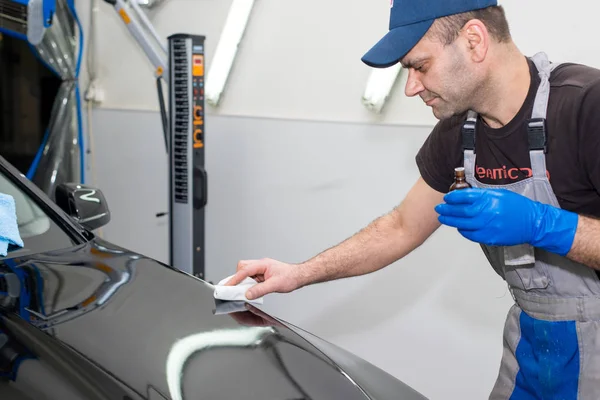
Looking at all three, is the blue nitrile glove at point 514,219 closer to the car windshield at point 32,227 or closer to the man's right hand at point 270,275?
the man's right hand at point 270,275

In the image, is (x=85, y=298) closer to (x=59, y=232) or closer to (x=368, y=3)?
(x=59, y=232)

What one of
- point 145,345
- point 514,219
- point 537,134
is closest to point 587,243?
point 514,219

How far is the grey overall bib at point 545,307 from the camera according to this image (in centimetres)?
150

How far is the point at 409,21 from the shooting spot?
152cm

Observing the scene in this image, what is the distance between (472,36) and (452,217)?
408mm

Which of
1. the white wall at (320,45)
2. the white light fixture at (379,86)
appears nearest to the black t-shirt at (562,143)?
the white wall at (320,45)

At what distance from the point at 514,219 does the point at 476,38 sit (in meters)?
0.41

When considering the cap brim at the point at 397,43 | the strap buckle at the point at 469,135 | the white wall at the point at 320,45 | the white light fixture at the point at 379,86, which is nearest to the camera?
the cap brim at the point at 397,43

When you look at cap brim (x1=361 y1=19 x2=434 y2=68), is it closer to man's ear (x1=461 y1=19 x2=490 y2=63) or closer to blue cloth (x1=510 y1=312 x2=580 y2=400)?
man's ear (x1=461 y1=19 x2=490 y2=63)

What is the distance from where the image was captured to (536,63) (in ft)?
5.20

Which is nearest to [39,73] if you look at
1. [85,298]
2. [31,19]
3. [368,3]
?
[31,19]

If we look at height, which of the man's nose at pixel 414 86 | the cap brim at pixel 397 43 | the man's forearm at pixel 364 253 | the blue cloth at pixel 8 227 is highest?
the cap brim at pixel 397 43

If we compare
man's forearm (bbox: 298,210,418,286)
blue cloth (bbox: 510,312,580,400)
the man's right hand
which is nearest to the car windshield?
the man's right hand

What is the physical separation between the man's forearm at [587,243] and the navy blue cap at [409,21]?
530 mm
